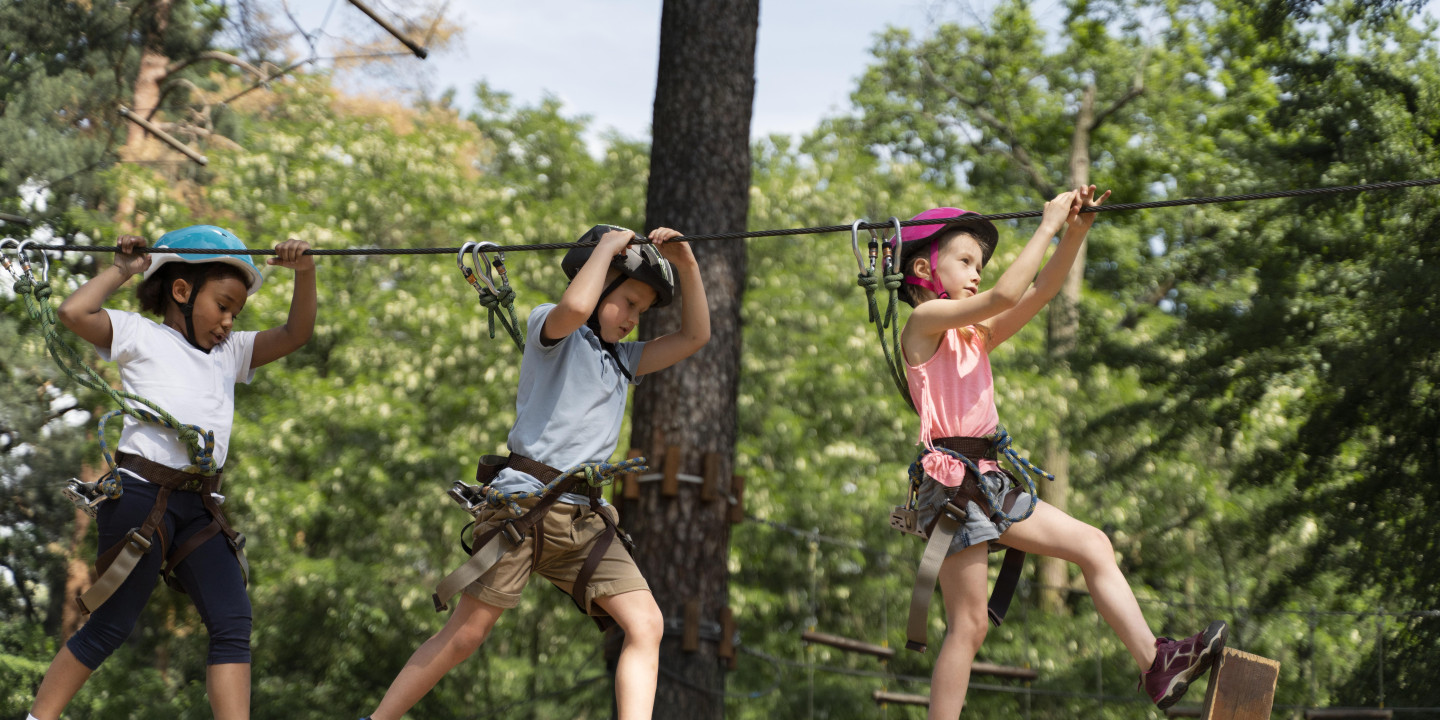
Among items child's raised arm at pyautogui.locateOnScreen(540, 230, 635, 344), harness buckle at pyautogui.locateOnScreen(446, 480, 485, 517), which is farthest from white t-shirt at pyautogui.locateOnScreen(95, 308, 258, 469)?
child's raised arm at pyautogui.locateOnScreen(540, 230, 635, 344)

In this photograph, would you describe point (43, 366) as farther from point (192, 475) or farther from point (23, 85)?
point (192, 475)

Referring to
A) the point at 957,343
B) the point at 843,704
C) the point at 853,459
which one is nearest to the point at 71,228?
the point at 853,459

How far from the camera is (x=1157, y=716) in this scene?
1177 centimetres

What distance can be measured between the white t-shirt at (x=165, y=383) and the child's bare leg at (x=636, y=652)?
3.99 feet

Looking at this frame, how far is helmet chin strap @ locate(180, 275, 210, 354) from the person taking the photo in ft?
11.8

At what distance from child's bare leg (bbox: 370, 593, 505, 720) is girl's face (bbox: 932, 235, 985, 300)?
4.82ft

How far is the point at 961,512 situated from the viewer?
10.4 feet

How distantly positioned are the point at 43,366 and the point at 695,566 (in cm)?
1047

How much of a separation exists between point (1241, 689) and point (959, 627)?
2.32 ft

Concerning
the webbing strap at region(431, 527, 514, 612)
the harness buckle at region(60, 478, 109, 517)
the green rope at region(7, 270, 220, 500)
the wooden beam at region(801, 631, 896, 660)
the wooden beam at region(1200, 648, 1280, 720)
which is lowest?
the wooden beam at region(801, 631, 896, 660)

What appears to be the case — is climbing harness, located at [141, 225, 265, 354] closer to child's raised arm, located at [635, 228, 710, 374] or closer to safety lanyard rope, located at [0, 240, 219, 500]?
safety lanyard rope, located at [0, 240, 219, 500]

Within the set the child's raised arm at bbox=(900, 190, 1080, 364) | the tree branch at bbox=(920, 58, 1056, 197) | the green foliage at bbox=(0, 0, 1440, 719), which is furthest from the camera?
the tree branch at bbox=(920, 58, 1056, 197)

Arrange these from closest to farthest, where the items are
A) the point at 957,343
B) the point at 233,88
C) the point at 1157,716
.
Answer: the point at 957,343
the point at 1157,716
the point at 233,88

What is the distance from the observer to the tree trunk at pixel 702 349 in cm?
502
